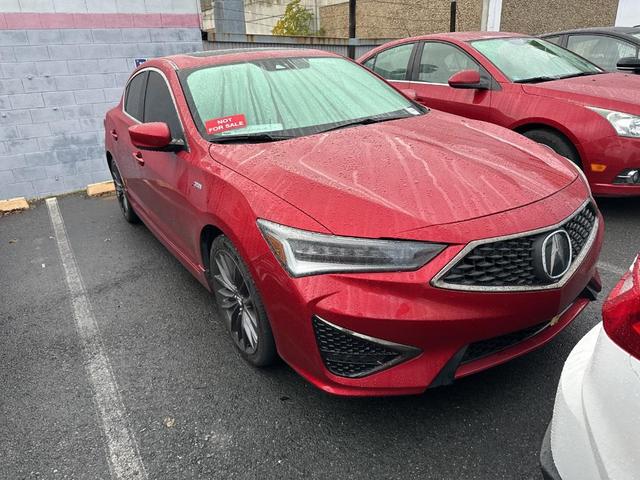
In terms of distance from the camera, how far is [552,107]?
409 cm

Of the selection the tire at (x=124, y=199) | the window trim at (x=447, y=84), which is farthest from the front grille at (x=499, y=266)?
the tire at (x=124, y=199)

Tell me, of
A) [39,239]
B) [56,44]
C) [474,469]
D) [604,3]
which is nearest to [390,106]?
[474,469]

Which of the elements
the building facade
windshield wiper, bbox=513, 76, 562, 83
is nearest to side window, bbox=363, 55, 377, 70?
windshield wiper, bbox=513, 76, 562, 83

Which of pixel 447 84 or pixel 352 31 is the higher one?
pixel 352 31

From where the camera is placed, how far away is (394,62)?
566cm

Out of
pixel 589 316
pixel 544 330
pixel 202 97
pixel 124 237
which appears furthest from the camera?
pixel 124 237

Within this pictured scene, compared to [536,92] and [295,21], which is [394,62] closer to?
[536,92]

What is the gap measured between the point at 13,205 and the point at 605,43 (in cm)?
763

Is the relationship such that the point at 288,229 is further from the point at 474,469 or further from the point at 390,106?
the point at 390,106

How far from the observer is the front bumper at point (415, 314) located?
1739mm

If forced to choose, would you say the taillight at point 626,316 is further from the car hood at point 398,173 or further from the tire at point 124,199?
the tire at point 124,199

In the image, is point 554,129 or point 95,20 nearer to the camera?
point 554,129

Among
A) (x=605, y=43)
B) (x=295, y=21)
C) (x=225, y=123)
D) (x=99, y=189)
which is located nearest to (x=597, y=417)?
(x=225, y=123)

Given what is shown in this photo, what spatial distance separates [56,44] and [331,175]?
545cm
